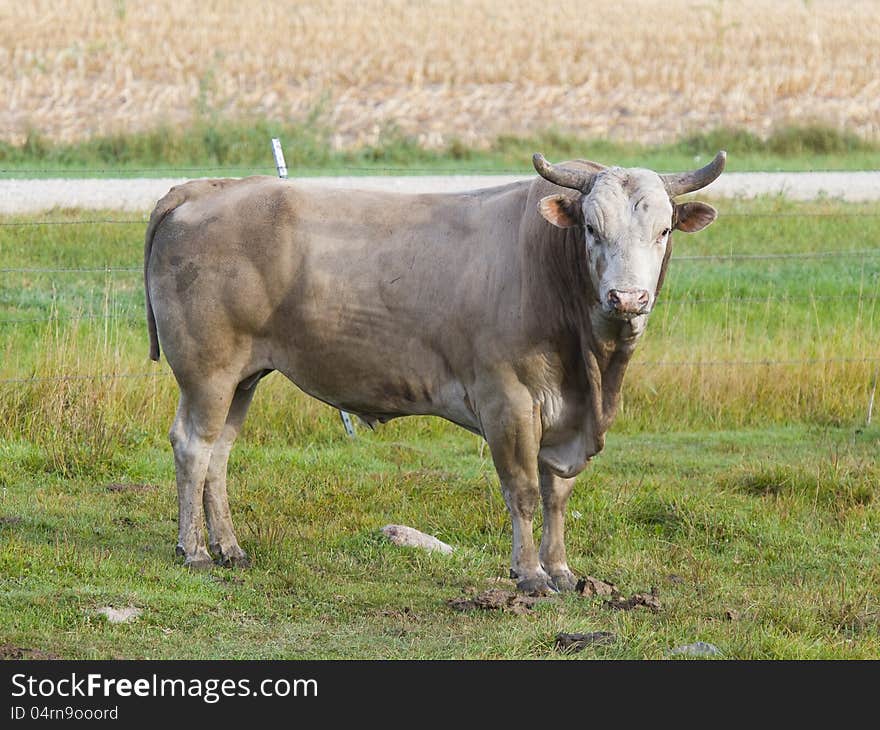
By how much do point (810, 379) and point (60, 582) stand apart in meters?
6.28

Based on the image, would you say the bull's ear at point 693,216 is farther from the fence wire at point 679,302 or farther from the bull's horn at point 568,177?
the fence wire at point 679,302

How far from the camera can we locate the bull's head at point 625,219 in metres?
6.50

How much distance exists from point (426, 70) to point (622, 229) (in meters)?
22.5

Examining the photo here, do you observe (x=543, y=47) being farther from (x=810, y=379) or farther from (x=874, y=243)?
(x=810, y=379)

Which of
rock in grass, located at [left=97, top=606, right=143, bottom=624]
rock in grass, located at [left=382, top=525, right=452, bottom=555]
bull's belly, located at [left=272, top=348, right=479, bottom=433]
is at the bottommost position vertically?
rock in grass, located at [left=382, top=525, right=452, bottom=555]

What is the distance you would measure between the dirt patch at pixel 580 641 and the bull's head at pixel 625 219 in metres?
1.45

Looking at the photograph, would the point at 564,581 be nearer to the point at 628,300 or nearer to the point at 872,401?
the point at 628,300

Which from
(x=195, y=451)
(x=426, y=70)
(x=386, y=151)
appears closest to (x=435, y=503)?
(x=195, y=451)

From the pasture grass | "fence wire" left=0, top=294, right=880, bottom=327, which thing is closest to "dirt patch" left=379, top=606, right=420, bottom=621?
"fence wire" left=0, top=294, right=880, bottom=327

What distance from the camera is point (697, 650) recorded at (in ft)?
21.0

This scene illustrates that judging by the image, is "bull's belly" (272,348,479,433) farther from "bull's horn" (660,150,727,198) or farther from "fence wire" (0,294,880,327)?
"fence wire" (0,294,880,327)

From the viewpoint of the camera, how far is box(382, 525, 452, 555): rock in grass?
8.12 meters

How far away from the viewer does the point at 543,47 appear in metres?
30.7

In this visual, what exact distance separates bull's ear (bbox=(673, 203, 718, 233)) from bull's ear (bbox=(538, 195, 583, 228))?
0.50m
